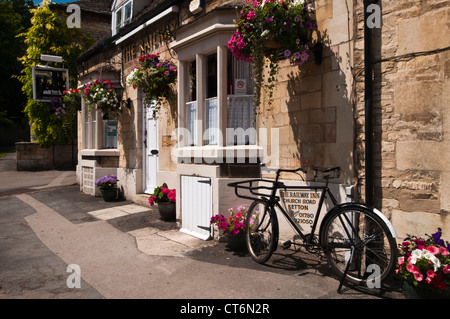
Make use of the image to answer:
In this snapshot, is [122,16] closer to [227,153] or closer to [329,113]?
[227,153]

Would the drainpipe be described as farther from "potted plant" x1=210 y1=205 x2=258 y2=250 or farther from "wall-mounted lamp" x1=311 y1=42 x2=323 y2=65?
"potted plant" x1=210 y1=205 x2=258 y2=250

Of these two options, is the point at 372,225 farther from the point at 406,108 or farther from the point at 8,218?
the point at 8,218

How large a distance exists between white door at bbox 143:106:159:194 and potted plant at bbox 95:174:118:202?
1.12 metres

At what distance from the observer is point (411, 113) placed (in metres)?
3.85

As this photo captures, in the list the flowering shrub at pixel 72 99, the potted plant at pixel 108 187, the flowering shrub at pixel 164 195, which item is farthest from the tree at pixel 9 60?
the flowering shrub at pixel 164 195

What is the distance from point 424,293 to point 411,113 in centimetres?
184

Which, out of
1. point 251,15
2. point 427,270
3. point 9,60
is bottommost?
point 427,270

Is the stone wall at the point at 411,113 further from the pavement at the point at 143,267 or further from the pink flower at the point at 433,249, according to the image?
the pavement at the point at 143,267

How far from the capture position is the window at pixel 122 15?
1029cm

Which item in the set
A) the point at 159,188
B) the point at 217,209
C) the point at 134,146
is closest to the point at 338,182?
the point at 217,209

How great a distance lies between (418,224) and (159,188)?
5.07 metres

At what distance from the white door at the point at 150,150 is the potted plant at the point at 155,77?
1.27 m

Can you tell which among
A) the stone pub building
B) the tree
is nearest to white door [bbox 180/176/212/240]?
the stone pub building

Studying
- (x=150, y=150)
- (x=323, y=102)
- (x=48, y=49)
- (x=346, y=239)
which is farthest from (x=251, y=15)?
(x=48, y=49)
